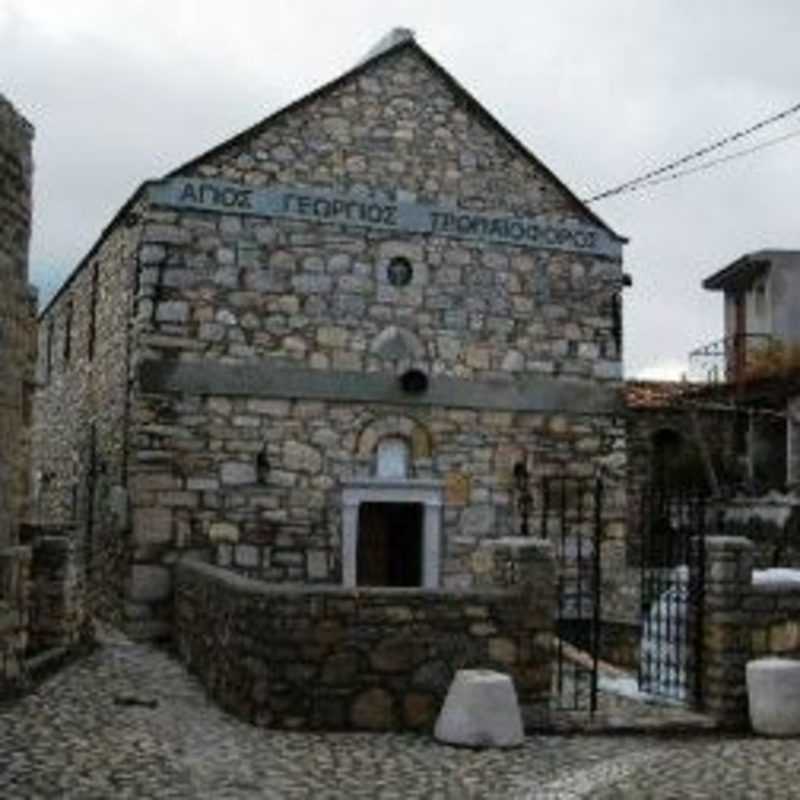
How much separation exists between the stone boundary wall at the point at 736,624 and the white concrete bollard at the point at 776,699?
0.25m

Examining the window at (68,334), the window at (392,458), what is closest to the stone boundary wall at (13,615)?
the window at (392,458)

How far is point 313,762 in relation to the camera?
879cm

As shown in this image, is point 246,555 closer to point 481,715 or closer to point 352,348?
point 352,348

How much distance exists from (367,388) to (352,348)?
48 centimetres

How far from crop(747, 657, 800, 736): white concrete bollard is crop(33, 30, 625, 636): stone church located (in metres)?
5.43

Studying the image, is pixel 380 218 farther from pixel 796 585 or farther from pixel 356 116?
pixel 796 585

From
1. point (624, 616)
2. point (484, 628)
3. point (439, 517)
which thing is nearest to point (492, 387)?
point (439, 517)

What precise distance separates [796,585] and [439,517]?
5.23 meters

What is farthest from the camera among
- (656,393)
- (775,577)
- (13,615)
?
(656,393)

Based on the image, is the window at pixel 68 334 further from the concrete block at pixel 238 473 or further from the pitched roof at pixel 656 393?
the pitched roof at pixel 656 393

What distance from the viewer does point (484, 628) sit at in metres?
10.2

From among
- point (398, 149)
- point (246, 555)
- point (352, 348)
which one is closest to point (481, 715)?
point (246, 555)

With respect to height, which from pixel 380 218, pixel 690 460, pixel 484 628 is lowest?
pixel 484 628

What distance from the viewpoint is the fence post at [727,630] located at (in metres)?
10.8
